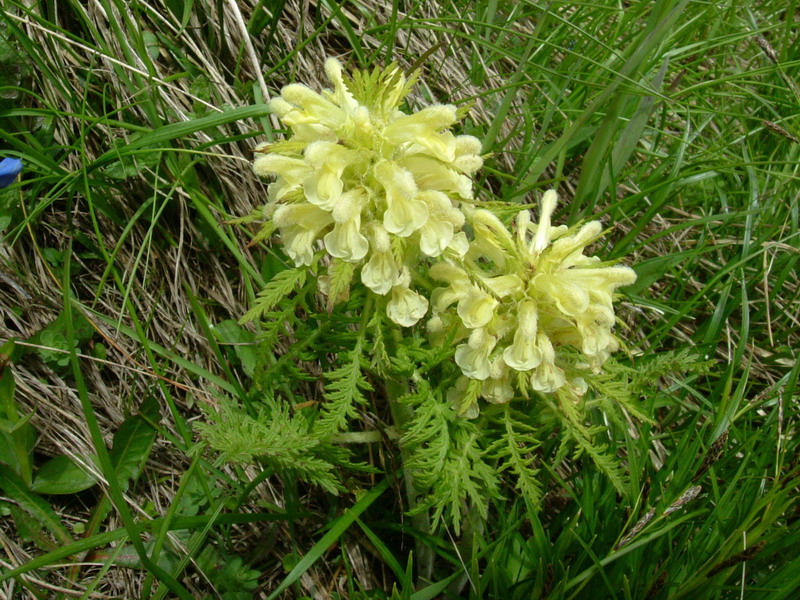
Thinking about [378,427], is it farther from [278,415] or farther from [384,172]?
[384,172]

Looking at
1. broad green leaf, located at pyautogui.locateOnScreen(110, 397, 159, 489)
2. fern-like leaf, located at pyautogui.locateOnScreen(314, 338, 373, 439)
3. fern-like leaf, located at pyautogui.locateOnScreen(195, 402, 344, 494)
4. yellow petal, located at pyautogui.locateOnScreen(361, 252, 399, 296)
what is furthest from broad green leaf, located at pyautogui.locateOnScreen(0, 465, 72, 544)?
yellow petal, located at pyautogui.locateOnScreen(361, 252, 399, 296)

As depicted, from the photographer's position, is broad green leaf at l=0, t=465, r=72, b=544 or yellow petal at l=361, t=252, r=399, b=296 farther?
broad green leaf at l=0, t=465, r=72, b=544

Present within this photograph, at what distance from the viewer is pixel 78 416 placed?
1886mm

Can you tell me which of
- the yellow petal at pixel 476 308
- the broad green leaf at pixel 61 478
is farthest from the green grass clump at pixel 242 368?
the yellow petal at pixel 476 308

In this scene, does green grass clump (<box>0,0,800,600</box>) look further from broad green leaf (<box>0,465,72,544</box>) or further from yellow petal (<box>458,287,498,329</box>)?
yellow petal (<box>458,287,498,329</box>)

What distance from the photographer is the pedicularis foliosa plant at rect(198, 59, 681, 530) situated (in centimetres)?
138

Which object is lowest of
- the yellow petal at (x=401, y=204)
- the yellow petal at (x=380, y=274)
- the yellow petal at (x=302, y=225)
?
the yellow petal at (x=380, y=274)

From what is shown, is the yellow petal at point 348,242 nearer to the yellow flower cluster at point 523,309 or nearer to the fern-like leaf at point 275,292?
the fern-like leaf at point 275,292

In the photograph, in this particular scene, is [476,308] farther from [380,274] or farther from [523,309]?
[380,274]

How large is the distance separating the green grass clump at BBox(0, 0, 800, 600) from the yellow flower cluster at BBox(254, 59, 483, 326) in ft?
0.46

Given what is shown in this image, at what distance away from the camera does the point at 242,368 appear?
6.77ft

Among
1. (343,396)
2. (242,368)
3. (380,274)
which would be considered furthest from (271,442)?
(242,368)

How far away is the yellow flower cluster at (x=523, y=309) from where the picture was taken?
146cm

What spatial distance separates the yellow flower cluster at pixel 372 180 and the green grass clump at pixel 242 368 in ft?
0.46
